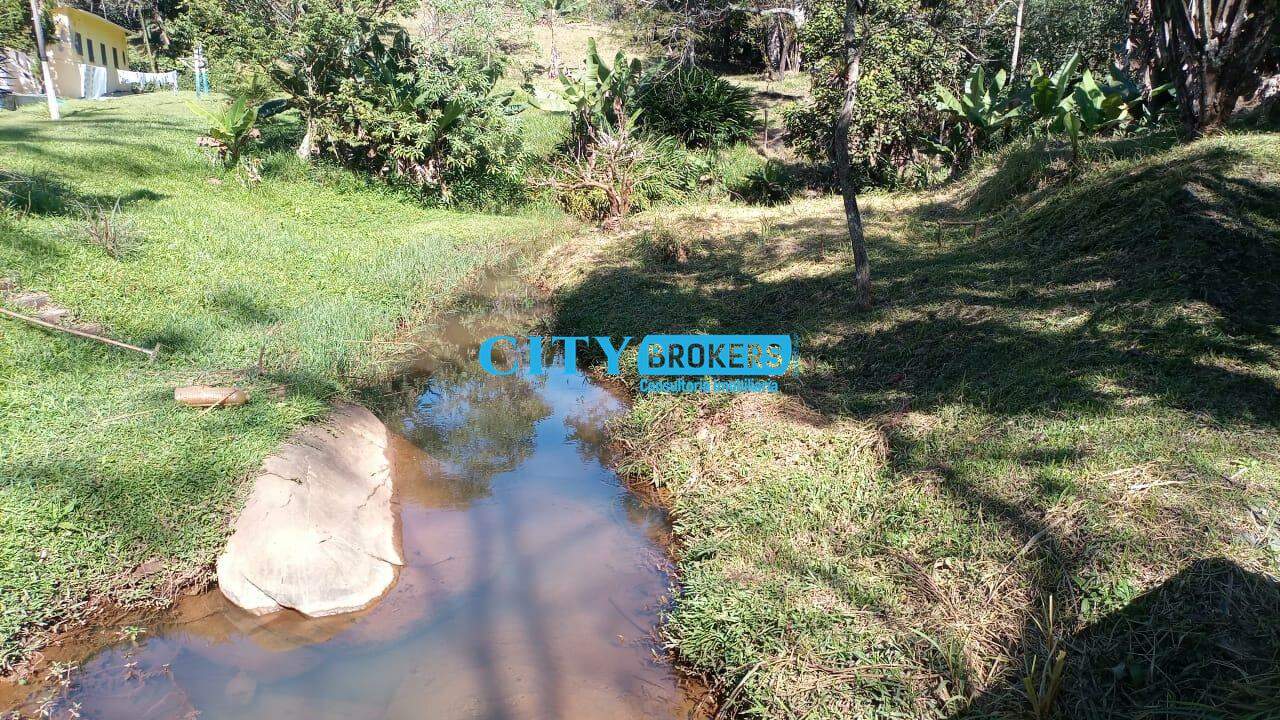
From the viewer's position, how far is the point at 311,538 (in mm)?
4012

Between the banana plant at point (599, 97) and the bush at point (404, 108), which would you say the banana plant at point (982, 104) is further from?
the bush at point (404, 108)

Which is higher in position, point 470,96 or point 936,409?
point 470,96

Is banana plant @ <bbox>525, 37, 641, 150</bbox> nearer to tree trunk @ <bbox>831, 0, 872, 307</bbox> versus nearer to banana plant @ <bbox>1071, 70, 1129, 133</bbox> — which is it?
banana plant @ <bbox>1071, 70, 1129, 133</bbox>

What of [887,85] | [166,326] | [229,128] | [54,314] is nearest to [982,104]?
[887,85]

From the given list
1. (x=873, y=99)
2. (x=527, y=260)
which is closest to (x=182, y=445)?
(x=527, y=260)

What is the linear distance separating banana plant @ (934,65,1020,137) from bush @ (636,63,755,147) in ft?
16.4

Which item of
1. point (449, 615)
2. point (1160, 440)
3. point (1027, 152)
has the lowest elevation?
point (449, 615)

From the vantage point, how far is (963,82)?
11414 mm

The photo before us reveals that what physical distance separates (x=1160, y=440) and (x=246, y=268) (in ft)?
24.3

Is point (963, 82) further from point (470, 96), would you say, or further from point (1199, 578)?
point (1199, 578)

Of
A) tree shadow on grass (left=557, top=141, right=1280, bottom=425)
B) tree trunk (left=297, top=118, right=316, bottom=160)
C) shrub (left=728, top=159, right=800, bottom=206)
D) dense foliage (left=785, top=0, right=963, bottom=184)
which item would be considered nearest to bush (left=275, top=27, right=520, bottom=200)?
tree trunk (left=297, top=118, right=316, bottom=160)

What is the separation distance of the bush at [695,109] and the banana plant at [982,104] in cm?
500

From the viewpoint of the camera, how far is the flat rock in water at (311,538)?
12.7 feet

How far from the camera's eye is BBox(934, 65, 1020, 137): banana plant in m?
10.2
